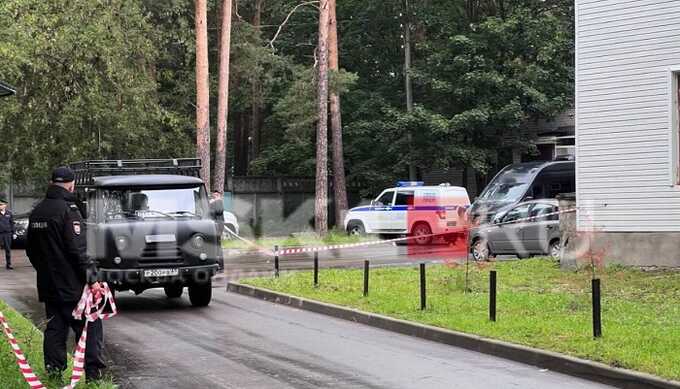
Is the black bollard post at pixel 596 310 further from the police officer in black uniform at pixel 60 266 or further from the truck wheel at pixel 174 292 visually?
the truck wheel at pixel 174 292

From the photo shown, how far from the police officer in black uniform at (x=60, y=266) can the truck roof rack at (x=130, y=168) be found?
727 centimetres

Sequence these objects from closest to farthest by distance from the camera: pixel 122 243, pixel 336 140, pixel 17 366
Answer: pixel 17 366, pixel 122 243, pixel 336 140

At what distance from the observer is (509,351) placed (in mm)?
9781

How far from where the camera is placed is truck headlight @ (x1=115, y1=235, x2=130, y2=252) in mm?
13508

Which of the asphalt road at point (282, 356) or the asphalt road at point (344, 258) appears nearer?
the asphalt road at point (282, 356)

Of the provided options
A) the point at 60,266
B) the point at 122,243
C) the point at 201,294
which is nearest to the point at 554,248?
the point at 201,294

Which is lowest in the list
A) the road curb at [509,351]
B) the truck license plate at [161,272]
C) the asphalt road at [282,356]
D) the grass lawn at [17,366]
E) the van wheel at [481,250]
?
the asphalt road at [282,356]

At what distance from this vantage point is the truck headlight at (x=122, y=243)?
13508 mm

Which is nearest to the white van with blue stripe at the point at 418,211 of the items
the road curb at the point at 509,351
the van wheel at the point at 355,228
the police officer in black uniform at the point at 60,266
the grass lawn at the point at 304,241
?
the van wheel at the point at 355,228

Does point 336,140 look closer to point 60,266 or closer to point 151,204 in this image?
point 151,204

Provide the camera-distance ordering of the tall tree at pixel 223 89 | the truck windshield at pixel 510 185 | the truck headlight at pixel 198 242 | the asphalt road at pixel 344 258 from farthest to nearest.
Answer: the tall tree at pixel 223 89, the truck windshield at pixel 510 185, the asphalt road at pixel 344 258, the truck headlight at pixel 198 242

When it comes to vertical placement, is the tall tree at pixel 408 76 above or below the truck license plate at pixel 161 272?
above

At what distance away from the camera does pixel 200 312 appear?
46.4 feet

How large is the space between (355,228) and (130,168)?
677 inches
